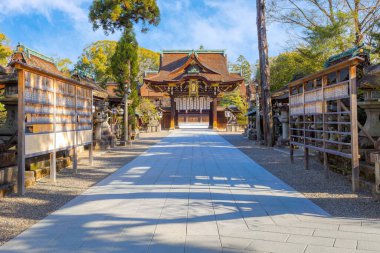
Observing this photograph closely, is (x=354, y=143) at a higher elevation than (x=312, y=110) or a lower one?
lower

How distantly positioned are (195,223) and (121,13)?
16.7 metres

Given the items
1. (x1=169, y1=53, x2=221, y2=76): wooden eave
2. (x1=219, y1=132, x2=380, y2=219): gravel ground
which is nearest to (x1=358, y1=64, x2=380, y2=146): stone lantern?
(x1=219, y1=132, x2=380, y2=219): gravel ground

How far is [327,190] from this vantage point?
6.66m

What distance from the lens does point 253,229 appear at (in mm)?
4199

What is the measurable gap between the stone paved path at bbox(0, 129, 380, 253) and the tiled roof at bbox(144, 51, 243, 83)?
27.4 m

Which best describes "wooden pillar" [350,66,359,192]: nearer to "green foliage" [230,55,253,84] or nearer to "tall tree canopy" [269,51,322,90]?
"tall tree canopy" [269,51,322,90]

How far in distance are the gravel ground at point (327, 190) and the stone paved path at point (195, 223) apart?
292mm

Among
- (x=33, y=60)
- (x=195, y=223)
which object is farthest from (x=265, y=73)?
(x=195, y=223)

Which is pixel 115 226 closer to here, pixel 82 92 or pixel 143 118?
pixel 82 92

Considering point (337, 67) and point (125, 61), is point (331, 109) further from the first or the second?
point (125, 61)

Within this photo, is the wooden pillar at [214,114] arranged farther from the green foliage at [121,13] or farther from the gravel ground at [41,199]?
the gravel ground at [41,199]

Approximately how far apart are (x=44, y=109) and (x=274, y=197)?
16.7 feet

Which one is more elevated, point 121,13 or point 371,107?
point 121,13

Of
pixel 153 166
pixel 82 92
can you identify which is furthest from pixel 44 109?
pixel 153 166
